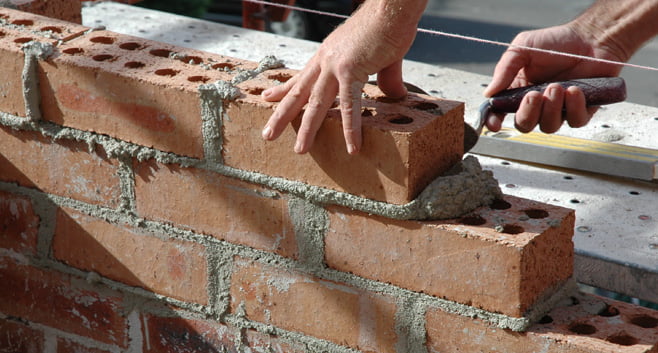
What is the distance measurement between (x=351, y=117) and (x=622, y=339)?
58 cm

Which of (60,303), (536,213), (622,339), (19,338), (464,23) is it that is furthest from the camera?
(464,23)

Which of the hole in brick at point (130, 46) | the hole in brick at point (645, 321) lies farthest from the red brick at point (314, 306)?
the hole in brick at point (130, 46)

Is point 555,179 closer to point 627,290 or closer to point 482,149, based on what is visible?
point 482,149

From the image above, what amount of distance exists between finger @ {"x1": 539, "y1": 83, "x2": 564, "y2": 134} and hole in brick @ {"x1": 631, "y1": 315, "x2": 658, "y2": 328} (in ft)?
2.00

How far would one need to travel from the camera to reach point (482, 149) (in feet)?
7.52

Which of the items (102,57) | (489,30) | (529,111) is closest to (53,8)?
(102,57)

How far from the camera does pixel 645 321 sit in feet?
4.72

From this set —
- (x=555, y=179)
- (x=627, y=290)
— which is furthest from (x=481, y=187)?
(x=555, y=179)

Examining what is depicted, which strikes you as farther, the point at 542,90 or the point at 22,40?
the point at 542,90

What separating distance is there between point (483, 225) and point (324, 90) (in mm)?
360

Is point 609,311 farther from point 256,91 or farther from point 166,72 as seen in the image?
point 166,72

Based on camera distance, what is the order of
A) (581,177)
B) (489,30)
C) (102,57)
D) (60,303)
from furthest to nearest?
(489,30) → (581,177) → (60,303) → (102,57)

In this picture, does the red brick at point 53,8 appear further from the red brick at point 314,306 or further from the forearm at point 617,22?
the forearm at point 617,22

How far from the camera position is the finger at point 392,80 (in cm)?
158
